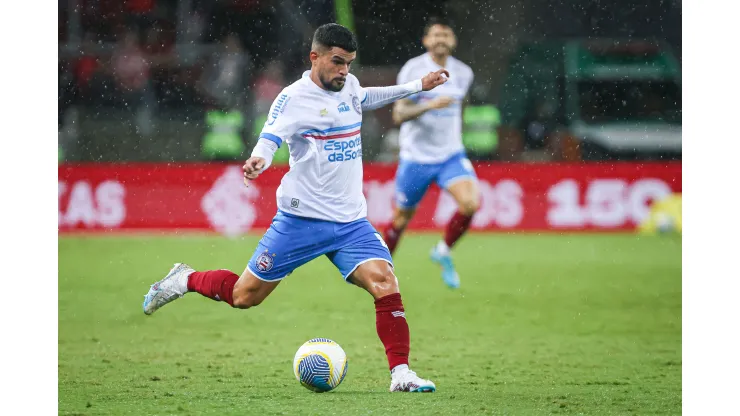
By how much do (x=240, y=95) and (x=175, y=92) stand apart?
92 cm

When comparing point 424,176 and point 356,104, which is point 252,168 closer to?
point 356,104

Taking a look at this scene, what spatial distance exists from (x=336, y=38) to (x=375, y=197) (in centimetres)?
821

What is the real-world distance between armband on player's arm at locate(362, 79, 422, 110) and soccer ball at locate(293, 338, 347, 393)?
49.1 inches

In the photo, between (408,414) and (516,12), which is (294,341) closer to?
(408,414)

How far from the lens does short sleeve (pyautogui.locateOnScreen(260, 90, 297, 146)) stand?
520 cm

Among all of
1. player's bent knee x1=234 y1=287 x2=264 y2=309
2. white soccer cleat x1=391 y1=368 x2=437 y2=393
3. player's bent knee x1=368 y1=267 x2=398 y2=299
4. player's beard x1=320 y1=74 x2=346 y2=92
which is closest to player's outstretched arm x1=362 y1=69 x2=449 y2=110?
player's beard x1=320 y1=74 x2=346 y2=92

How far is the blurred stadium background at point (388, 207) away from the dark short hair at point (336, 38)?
1.64 metres

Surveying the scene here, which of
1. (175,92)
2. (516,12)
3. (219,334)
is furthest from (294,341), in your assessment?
(516,12)

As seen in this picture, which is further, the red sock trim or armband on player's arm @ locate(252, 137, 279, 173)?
the red sock trim

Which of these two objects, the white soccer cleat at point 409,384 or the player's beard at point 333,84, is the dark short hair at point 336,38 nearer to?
the player's beard at point 333,84

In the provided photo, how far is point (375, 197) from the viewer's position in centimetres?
1341

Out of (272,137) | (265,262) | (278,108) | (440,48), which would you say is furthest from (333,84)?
(440,48)

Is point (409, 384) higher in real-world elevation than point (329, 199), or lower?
lower

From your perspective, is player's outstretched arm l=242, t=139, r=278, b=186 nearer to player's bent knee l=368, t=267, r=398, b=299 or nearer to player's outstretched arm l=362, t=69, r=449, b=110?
player's outstretched arm l=362, t=69, r=449, b=110
